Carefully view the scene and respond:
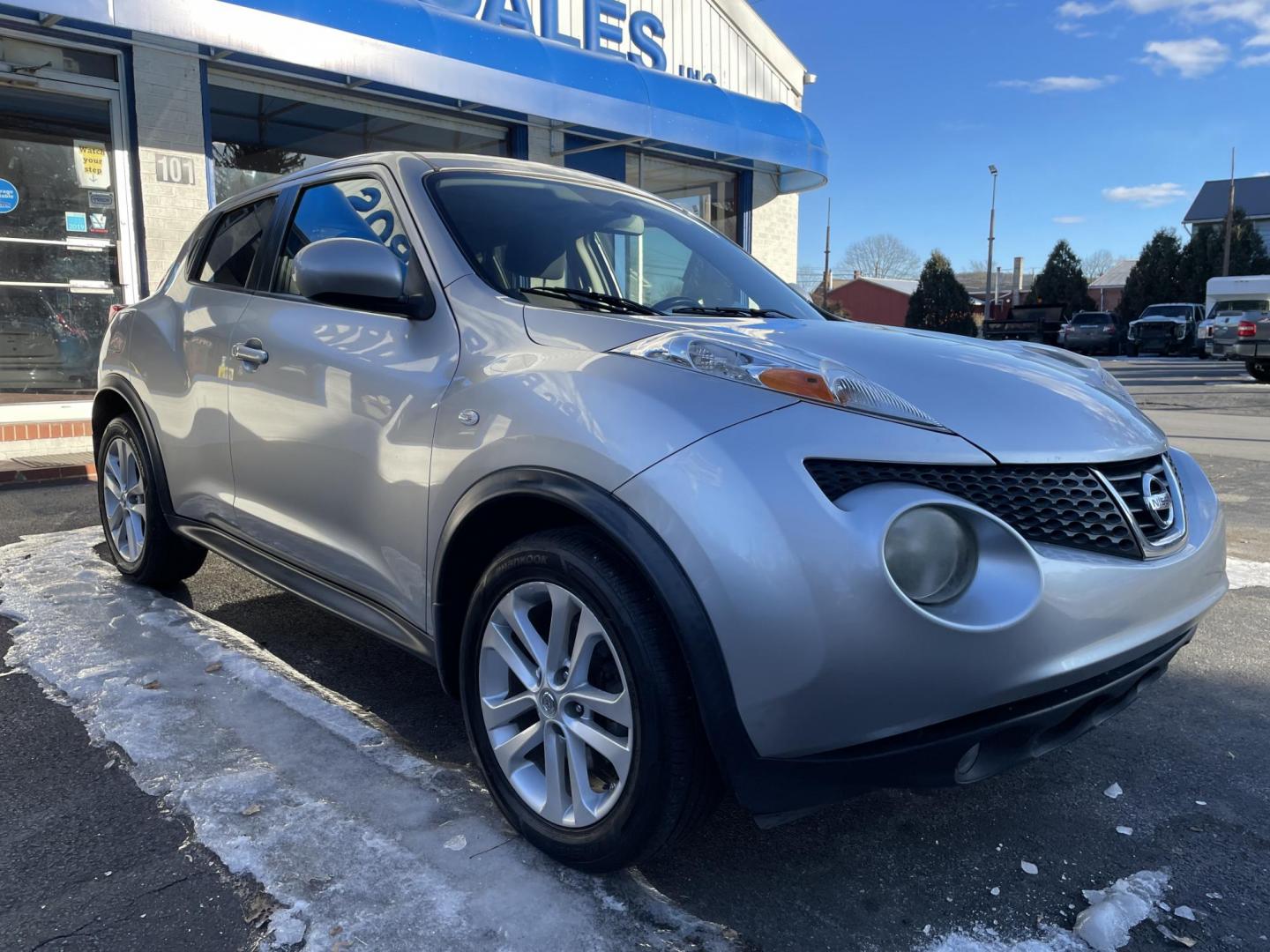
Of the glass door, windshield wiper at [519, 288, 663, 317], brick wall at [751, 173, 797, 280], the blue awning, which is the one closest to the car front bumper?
windshield wiper at [519, 288, 663, 317]

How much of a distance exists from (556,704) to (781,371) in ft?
2.87

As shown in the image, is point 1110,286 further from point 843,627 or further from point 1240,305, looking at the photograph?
point 843,627

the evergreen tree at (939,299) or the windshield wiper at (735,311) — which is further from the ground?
the evergreen tree at (939,299)

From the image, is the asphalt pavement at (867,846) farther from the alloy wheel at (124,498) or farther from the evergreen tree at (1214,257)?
the evergreen tree at (1214,257)

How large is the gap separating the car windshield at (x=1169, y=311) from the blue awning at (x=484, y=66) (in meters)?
23.7

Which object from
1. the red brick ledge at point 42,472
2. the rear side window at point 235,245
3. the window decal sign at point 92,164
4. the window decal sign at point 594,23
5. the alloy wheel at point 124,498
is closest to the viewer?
the rear side window at point 235,245

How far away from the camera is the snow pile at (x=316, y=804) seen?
78.1 inches

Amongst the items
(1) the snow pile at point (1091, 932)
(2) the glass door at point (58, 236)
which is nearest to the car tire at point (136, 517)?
(1) the snow pile at point (1091, 932)

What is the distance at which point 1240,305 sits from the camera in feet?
99.7

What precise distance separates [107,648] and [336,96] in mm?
8316

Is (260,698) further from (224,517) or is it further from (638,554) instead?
(638,554)

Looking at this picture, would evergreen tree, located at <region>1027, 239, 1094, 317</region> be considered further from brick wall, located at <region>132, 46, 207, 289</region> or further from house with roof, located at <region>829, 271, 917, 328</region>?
brick wall, located at <region>132, 46, 207, 289</region>

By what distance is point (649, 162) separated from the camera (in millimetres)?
13258

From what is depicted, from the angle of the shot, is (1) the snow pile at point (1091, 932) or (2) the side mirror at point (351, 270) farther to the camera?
(2) the side mirror at point (351, 270)
